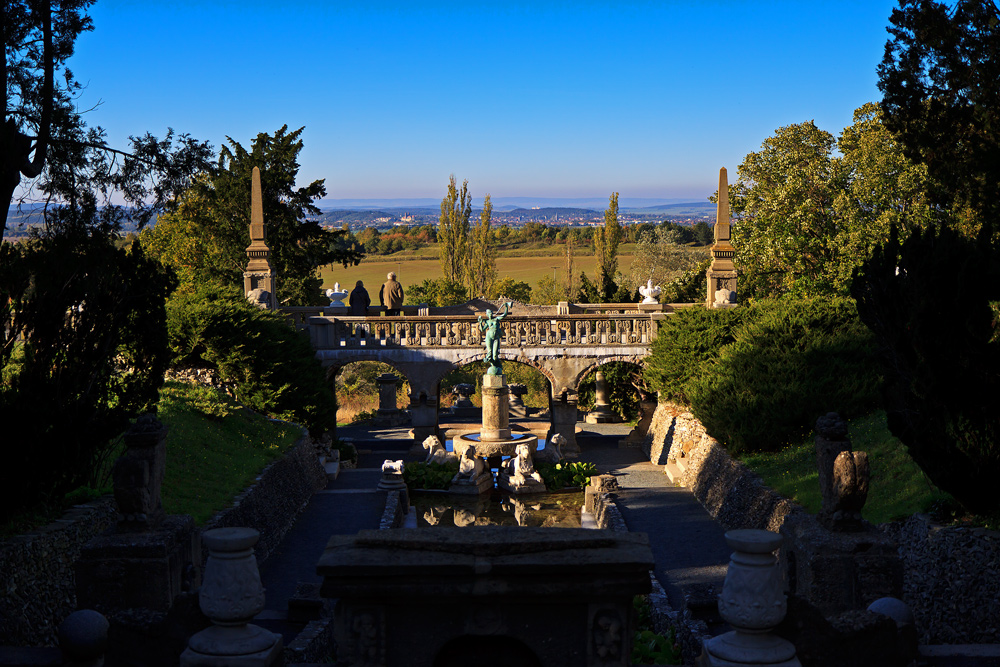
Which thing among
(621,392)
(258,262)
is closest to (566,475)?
(258,262)

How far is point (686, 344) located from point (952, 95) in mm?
12871

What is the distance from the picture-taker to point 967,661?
842cm

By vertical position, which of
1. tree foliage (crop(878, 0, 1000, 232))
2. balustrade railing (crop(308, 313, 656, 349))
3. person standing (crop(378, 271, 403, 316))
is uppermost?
tree foliage (crop(878, 0, 1000, 232))

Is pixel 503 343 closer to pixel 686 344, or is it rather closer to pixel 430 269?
pixel 686 344

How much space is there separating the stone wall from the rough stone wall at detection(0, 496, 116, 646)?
939 cm

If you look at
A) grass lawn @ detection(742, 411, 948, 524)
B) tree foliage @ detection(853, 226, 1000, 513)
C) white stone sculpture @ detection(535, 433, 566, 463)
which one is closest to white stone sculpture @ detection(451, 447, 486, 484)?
white stone sculpture @ detection(535, 433, 566, 463)

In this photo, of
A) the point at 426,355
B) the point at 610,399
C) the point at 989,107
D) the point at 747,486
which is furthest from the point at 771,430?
the point at 610,399

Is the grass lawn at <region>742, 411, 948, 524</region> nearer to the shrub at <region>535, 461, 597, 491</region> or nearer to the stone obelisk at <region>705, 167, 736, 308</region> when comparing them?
the shrub at <region>535, 461, 597, 491</region>

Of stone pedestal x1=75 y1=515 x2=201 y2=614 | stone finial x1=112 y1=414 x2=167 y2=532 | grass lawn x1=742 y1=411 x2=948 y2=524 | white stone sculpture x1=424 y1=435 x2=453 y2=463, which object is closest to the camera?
stone finial x1=112 y1=414 x2=167 y2=532

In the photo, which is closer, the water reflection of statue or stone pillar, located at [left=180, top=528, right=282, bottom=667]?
stone pillar, located at [left=180, top=528, right=282, bottom=667]

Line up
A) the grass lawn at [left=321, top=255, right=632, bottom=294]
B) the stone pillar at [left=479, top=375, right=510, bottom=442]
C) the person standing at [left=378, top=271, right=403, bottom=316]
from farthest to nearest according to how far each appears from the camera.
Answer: the grass lawn at [left=321, top=255, right=632, bottom=294]
the person standing at [left=378, top=271, right=403, bottom=316]
the stone pillar at [left=479, top=375, right=510, bottom=442]

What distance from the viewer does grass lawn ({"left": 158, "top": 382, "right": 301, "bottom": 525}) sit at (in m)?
16.0

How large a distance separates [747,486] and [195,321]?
13762 mm

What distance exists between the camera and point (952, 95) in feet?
50.2
